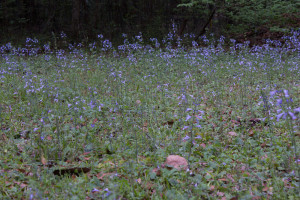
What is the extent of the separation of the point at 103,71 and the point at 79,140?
13.6 feet

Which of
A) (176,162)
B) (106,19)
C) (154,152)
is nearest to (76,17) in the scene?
(106,19)

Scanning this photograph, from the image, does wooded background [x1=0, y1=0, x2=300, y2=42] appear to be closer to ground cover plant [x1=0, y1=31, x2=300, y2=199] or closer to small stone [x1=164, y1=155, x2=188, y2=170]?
ground cover plant [x1=0, y1=31, x2=300, y2=199]

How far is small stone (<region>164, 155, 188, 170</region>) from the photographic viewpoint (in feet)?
8.99

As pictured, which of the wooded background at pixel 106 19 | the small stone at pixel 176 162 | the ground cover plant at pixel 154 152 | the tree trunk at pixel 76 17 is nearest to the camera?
the ground cover plant at pixel 154 152

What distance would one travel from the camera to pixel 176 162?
9.24 feet

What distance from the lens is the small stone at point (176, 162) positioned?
2.74 meters

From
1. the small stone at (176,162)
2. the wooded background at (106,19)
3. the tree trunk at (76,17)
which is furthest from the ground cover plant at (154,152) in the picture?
the wooded background at (106,19)

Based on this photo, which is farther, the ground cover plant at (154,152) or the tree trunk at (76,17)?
the tree trunk at (76,17)

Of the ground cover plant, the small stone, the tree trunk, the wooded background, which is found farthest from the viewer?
the wooded background

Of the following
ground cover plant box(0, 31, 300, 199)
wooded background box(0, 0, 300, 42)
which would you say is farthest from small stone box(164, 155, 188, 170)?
wooded background box(0, 0, 300, 42)

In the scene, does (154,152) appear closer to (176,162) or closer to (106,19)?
(176,162)

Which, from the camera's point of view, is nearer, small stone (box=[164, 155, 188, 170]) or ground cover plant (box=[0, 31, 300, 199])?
ground cover plant (box=[0, 31, 300, 199])

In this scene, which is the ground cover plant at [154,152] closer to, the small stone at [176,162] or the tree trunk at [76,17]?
the small stone at [176,162]

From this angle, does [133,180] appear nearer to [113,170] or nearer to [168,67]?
[113,170]
